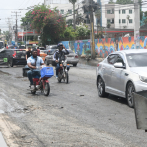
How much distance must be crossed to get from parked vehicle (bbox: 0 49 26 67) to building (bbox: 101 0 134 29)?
228 feet

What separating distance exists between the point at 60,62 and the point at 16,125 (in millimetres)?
9335

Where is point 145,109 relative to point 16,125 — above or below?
above

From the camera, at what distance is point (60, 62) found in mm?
16594

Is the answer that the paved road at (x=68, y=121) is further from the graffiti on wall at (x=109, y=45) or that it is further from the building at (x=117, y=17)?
the building at (x=117, y=17)

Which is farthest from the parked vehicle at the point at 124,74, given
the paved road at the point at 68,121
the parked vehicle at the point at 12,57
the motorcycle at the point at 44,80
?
the parked vehicle at the point at 12,57

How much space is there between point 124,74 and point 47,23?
169 ft

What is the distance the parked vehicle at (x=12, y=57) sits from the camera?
29.1 metres

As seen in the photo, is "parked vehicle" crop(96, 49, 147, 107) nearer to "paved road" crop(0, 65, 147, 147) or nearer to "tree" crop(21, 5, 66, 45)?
"paved road" crop(0, 65, 147, 147)

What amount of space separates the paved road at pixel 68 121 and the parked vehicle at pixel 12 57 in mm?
17090

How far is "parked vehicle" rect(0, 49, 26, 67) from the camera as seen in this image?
29.1 m

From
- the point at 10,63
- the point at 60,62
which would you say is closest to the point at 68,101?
the point at 60,62

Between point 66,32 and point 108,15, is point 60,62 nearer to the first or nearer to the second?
point 66,32

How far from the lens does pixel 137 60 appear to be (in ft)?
33.7

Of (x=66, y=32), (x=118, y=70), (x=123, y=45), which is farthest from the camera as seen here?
(x=66, y=32)
